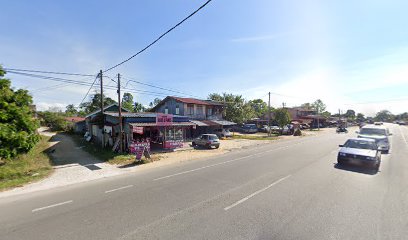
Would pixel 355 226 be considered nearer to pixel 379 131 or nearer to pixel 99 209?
pixel 99 209

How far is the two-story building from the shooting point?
34219 mm

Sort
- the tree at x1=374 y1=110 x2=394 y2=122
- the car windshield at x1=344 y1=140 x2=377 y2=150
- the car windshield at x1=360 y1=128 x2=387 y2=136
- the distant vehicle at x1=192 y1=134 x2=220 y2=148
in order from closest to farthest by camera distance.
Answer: the car windshield at x1=344 y1=140 x2=377 y2=150, the car windshield at x1=360 y1=128 x2=387 y2=136, the distant vehicle at x1=192 y1=134 x2=220 y2=148, the tree at x1=374 y1=110 x2=394 y2=122

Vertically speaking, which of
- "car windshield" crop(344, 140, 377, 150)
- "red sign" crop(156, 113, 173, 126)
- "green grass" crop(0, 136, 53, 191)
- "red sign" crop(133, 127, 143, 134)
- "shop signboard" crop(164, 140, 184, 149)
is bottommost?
"green grass" crop(0, 136, 53, 191)

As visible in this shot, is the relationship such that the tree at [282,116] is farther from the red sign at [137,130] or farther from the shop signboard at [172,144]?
the red sign at [137,130]

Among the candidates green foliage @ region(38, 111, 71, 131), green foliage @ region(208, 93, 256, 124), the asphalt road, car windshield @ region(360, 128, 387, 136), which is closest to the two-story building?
green foliage @ region(208, 93, 256, 124)

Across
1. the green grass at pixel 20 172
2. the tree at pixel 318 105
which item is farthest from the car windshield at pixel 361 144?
the tree at pixel 318 105

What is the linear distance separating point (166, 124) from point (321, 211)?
16.7m

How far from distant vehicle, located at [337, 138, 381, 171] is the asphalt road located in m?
0.92

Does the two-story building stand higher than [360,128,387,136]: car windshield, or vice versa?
the two-story building

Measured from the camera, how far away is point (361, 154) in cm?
1109

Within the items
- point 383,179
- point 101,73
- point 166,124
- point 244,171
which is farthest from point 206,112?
point 383,179

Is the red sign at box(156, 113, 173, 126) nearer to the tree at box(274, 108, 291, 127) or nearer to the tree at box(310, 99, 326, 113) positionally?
the tree at box(274, 108, 291, 127)

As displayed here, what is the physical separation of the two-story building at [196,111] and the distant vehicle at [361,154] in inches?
853

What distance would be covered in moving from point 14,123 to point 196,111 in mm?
25338
